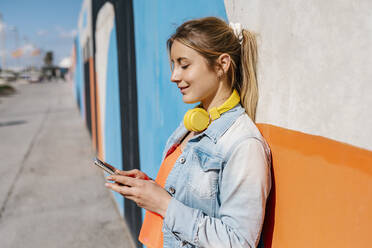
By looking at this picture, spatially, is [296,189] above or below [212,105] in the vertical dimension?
below

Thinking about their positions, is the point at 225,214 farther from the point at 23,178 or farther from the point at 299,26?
the point at 23,178

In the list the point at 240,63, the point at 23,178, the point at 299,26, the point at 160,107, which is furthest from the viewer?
the point at 23,178

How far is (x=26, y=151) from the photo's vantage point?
7031mm

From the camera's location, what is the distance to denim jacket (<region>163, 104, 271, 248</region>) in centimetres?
98

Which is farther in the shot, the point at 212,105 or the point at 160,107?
the point at 160,107

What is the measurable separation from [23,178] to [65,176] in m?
0.66

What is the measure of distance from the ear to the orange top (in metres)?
0.41

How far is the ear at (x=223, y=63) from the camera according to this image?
3.76ft

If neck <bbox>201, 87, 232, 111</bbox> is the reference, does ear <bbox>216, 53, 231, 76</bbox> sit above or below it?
above

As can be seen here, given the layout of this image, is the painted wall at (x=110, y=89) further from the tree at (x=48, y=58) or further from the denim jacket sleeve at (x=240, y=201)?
the tree at (x=48, y=58)

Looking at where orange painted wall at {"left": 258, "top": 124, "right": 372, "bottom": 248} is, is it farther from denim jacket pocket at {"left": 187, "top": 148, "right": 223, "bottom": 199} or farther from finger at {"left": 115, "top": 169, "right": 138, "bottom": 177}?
finger at {"left": 115, "top": 169, "right": 138, "bottom": 177}

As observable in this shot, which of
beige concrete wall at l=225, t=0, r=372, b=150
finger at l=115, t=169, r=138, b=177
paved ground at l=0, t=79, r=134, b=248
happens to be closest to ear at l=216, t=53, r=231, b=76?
beige concrete wall at l=225, t=0, r=372, b=150

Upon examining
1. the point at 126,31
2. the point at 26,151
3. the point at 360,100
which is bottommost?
the point at 26,151

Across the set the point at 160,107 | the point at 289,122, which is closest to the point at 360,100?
the point at 289,122
